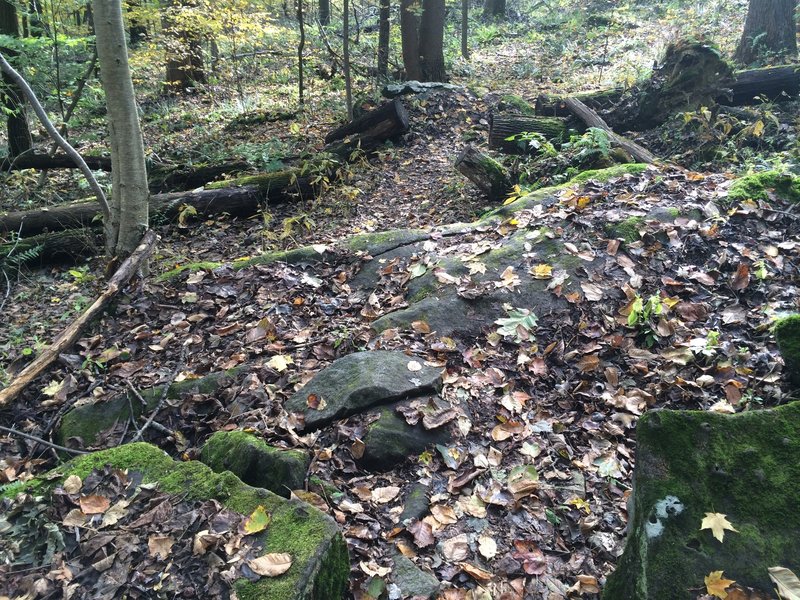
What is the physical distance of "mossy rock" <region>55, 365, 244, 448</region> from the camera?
4.07 metres

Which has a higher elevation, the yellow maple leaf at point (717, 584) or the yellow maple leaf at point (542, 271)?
the yellow maple leaf at point (542, 271)

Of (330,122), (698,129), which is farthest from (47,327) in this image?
(698,129)

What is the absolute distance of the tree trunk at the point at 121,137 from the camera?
523 centimetres

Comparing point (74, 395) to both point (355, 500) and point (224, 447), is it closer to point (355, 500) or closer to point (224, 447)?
point (224, 447)

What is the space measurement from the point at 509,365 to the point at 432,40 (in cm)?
1140

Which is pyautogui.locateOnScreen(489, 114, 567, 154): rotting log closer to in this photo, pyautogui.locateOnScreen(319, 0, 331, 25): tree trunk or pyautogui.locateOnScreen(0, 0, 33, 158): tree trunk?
pyautogui.locateOnScreen(0, 0, 33, 158): tree trunk

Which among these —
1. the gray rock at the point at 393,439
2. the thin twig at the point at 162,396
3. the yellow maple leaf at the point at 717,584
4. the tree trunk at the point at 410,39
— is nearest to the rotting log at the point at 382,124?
the tree trunk at the point at 410,39

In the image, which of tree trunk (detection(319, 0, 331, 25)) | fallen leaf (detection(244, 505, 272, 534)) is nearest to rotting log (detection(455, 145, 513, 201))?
fallen leaf (detection(244, 505, 272, 534))

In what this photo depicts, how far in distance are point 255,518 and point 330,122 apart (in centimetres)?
1145

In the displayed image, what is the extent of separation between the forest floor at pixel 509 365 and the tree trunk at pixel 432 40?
8.13 m

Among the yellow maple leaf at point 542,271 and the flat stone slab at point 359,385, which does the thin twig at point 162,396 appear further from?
the yellow maple leaf at point 542,271

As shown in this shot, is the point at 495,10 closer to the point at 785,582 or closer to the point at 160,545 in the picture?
the point at 785,582

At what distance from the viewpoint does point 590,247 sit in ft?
17.4

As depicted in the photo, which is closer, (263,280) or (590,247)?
(590,247)
